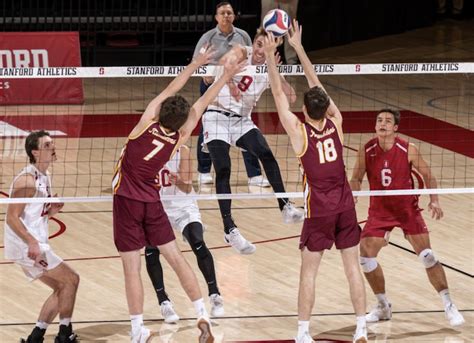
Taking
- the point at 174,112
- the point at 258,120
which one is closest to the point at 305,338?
the point at 174,112

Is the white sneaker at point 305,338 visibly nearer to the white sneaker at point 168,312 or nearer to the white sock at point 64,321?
the white sneaker at point 168,312

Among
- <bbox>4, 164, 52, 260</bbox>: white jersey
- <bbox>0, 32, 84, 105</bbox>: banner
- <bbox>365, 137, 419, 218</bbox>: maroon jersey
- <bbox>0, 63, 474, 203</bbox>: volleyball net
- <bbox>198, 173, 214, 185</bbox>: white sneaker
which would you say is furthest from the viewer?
<bbox>0, 32, 84, 105</bbox>: banner

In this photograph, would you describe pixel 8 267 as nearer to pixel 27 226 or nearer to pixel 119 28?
pixel 27 226

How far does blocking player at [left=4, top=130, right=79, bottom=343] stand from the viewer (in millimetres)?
10328

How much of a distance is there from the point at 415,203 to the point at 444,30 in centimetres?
1790

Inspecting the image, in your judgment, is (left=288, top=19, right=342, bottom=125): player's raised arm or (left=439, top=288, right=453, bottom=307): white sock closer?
(left=288, top=19, right=342, bottom=125): player's raised arm

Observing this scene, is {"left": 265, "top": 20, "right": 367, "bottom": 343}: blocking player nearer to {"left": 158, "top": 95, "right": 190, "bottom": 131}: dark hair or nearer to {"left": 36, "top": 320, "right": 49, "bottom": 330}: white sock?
{"left": 158, "top": 95, "right": 190, "bottom": 131}: dark hair

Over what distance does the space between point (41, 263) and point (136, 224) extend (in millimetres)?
948

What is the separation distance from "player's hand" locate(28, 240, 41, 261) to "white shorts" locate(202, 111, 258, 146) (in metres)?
3.43

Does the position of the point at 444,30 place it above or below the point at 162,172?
above

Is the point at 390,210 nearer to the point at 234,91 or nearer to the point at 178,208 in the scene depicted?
the point at 178,208

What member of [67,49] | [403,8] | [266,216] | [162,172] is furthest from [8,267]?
[403,8]

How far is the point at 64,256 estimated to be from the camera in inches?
510

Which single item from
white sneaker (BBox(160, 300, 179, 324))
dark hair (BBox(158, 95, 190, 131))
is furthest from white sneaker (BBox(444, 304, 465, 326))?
dark hair (BBox(158, 95, 190, 131))
